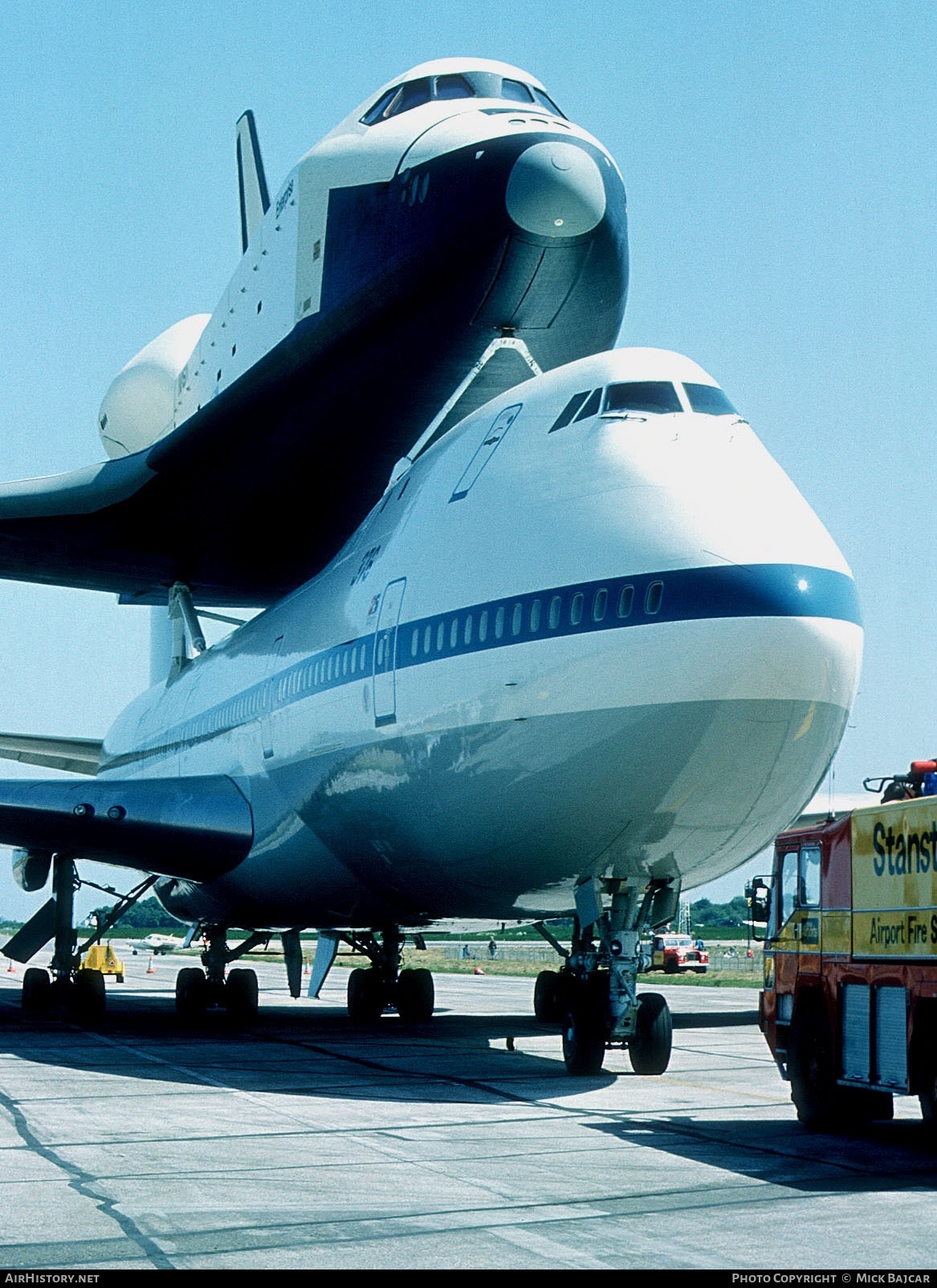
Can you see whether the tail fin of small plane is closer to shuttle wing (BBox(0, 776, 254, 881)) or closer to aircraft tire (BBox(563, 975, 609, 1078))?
shuttle wing (BBox(0, 776, 254, 881))

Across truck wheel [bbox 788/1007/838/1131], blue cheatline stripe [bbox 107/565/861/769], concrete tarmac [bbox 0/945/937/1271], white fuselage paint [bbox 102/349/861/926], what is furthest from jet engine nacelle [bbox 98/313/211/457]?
truck wheel [bbox 788/1007/838/1131]

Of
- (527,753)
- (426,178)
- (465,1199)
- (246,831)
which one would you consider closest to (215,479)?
(426,178)

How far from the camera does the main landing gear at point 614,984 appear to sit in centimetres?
1370

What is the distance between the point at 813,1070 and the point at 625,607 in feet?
12.9

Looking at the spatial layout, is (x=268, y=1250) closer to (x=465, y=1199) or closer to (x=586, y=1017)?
(x=465, y=1199)

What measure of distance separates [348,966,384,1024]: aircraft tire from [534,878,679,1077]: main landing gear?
9.65 meters

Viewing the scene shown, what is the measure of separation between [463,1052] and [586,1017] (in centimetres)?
412

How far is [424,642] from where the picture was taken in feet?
50.6

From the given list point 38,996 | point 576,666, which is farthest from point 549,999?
point 576,666

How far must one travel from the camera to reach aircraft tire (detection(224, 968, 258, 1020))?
24734mm

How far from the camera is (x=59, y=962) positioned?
A: 24.5 m

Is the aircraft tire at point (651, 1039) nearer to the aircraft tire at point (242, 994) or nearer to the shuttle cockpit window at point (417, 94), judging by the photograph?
Result: the aircraft tire at point (242, 994)

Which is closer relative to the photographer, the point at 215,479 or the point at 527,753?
the point at 527,753

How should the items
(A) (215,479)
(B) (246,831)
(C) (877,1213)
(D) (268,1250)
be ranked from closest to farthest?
(D) (268,1250)
(C) (877,1213)
(B) (246,831)
(A) (215,479)
